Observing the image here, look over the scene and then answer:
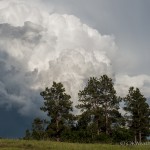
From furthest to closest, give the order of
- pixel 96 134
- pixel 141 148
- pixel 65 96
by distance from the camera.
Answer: pixel 65 96
pixel 96 134
pixel 141 148

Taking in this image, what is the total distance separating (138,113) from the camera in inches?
3718

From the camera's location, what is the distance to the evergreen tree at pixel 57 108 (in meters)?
91.4

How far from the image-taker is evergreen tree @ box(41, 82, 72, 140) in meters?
91.4

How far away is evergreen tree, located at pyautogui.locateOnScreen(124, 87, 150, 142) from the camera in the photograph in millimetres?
93875

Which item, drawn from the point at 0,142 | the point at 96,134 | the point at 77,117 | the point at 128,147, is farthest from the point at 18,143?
the point at 77,117

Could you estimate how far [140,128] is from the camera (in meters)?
93.5

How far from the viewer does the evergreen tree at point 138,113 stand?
93.9 m

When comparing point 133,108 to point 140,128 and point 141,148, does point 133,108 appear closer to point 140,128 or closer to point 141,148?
point 140,128

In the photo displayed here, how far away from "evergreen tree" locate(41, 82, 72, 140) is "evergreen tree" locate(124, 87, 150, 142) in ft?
48.7

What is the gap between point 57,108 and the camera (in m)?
91.6

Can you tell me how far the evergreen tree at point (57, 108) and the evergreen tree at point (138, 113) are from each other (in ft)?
48.7

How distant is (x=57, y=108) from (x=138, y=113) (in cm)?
1978

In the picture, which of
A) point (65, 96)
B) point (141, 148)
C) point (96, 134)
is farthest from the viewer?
point (65, 96)

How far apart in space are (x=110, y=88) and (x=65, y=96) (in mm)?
11815
